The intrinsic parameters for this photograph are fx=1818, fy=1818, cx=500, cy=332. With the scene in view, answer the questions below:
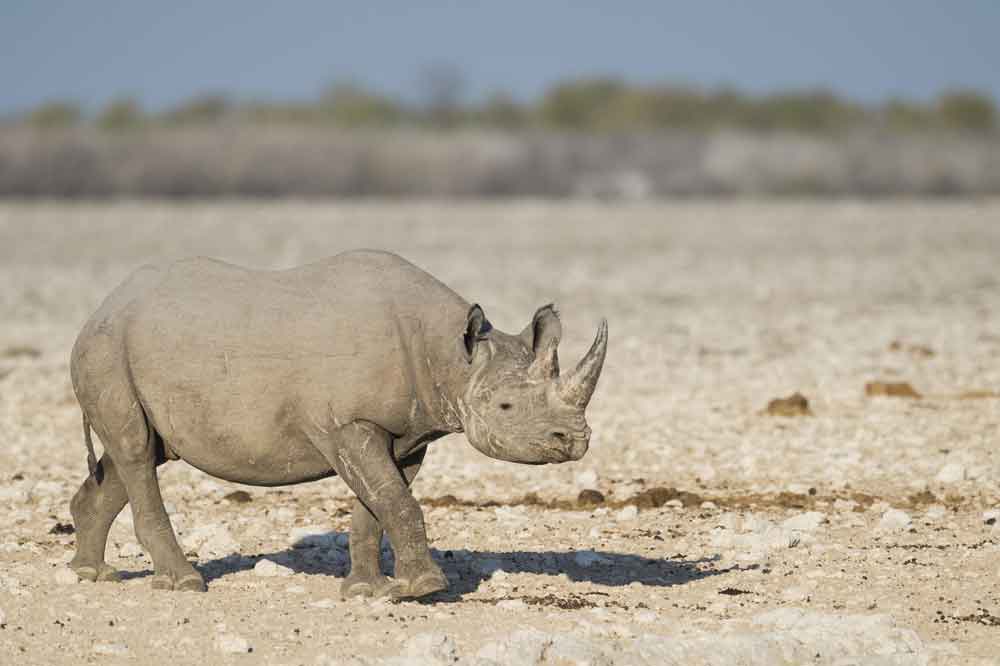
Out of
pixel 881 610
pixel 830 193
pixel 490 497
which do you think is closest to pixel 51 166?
pixel 830 193

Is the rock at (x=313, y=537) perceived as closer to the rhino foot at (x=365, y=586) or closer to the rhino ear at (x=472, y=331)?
the rhino foot at (x=365, y=586)

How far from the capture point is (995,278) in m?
25.6

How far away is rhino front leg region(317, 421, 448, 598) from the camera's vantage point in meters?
8.64

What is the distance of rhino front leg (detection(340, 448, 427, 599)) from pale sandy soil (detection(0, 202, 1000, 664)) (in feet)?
0.66

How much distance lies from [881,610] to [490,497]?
335 centimetres

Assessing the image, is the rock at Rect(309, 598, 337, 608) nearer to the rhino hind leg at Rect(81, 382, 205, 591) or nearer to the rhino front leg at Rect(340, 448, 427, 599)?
the rhino front leg at Rect(340, 448, 427, 599)

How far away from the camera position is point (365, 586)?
8.98 metres

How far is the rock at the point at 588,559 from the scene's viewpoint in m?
9.87

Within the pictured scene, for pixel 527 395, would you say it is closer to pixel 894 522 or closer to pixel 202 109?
pixel 894 522

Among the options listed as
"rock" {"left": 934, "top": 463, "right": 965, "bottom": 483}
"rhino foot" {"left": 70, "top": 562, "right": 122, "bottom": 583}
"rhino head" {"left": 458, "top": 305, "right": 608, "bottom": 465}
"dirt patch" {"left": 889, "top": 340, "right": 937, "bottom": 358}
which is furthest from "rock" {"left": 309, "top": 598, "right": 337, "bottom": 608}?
"dirt patch" {"left": 889, "top": 340, "right": 937, "bottom": 358}

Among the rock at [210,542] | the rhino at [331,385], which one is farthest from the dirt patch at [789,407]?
the rhino at [331,385]

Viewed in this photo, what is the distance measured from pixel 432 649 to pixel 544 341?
1695 millimetres

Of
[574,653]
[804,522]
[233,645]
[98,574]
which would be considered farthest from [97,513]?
[804,522]

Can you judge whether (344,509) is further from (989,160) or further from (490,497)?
(989,160)
